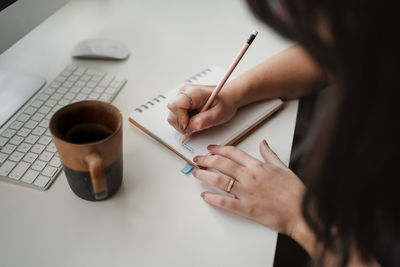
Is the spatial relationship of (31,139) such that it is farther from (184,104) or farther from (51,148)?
(184,104)

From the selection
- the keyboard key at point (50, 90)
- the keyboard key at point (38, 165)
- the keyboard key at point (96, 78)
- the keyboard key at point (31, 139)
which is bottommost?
the keyboard key at point (38, 165)

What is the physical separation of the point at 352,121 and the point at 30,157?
508 mm

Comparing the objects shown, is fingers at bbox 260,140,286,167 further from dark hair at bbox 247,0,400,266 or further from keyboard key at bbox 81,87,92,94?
keyboard key at bbox 81,87,92,94

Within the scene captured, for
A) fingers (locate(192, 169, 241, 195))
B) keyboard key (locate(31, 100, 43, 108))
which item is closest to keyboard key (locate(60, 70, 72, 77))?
keyboard key (locate(31, 100, 43, 108))

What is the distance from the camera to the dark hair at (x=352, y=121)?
0.36 metres

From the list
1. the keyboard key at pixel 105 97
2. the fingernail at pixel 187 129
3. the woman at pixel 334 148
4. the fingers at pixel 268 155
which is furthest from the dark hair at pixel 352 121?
the keyboard key at pixel 105 97

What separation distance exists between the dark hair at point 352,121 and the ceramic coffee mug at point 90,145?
0.26 m

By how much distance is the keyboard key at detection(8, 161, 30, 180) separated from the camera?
59cm

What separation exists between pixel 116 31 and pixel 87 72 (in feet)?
0.72

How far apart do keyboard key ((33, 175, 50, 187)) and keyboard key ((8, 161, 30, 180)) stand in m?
0.03

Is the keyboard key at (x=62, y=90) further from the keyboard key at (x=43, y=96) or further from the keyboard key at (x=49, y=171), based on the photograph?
the keyboard key at (x=49, y=171)

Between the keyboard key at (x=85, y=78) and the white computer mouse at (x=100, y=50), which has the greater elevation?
the white computer mouse at (x=100, y=50)

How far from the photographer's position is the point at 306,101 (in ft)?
2.83

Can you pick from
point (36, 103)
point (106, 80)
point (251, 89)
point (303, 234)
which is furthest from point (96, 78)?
point (303, 234)
